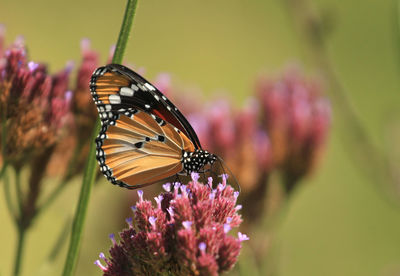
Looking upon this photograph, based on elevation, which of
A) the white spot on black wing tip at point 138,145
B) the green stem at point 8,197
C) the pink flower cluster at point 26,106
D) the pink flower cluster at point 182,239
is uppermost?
the pink flower cluster at point 26,106

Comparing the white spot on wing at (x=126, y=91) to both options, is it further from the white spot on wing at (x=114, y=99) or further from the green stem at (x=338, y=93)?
the green stem at (x=338, y=93)

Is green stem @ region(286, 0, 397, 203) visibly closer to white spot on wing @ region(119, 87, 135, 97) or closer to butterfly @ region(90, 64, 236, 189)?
butterfly @ region(90, 64, 236, 189)

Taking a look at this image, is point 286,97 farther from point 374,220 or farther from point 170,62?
point 170,62

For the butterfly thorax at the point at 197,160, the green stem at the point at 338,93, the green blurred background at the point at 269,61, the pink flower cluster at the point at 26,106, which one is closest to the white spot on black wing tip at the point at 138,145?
the butterfly thorax at the point at 197,160

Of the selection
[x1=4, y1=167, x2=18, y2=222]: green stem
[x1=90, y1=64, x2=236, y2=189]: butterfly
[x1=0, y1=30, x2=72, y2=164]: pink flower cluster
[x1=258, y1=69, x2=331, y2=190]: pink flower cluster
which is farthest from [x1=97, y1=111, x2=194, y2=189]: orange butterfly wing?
[x1=258, y1=69, x2=331, y2=190]: pink flower cluster

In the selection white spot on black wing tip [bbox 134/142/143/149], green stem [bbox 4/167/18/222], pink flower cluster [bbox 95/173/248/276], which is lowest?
pink flower cluster [bbox 95/173/248/276]

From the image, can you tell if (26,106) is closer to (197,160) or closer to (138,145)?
(138,145)

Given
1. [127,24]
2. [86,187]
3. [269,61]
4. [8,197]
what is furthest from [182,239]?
[269,61]
